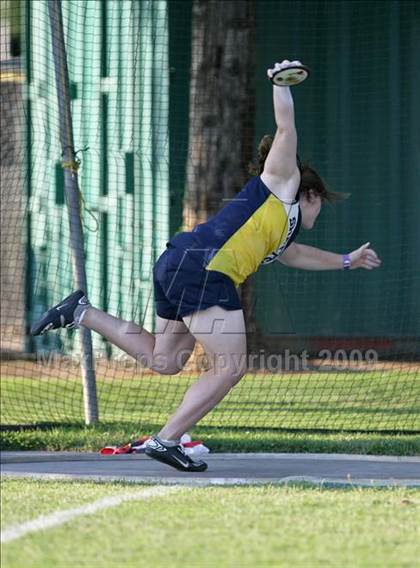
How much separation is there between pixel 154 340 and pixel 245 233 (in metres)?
0.85

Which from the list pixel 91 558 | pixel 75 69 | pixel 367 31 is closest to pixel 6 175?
pixel 75 69

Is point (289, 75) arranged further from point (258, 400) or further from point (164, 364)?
point (258, 400)

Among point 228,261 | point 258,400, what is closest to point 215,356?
point 228,261

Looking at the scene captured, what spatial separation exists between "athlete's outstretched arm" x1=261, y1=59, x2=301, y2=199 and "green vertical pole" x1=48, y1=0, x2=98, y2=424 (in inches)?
102

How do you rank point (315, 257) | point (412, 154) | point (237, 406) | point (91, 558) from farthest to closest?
point (412, 154)
point (237, 406)
point (315, 257)
point (91, 558)

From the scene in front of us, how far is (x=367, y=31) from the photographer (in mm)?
12875

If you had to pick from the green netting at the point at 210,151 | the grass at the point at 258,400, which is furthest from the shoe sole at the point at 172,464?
the green netting at the point at 210,151

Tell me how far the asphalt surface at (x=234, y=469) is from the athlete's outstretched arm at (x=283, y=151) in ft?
4.66

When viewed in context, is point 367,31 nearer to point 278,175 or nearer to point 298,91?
point 298,91

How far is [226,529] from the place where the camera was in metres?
4.77

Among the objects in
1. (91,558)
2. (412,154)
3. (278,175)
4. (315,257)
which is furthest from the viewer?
(412,154)

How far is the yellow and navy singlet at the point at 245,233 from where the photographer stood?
6.38 meters

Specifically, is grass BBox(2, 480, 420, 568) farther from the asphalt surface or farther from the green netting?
the green netting

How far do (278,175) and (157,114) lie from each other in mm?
6557
